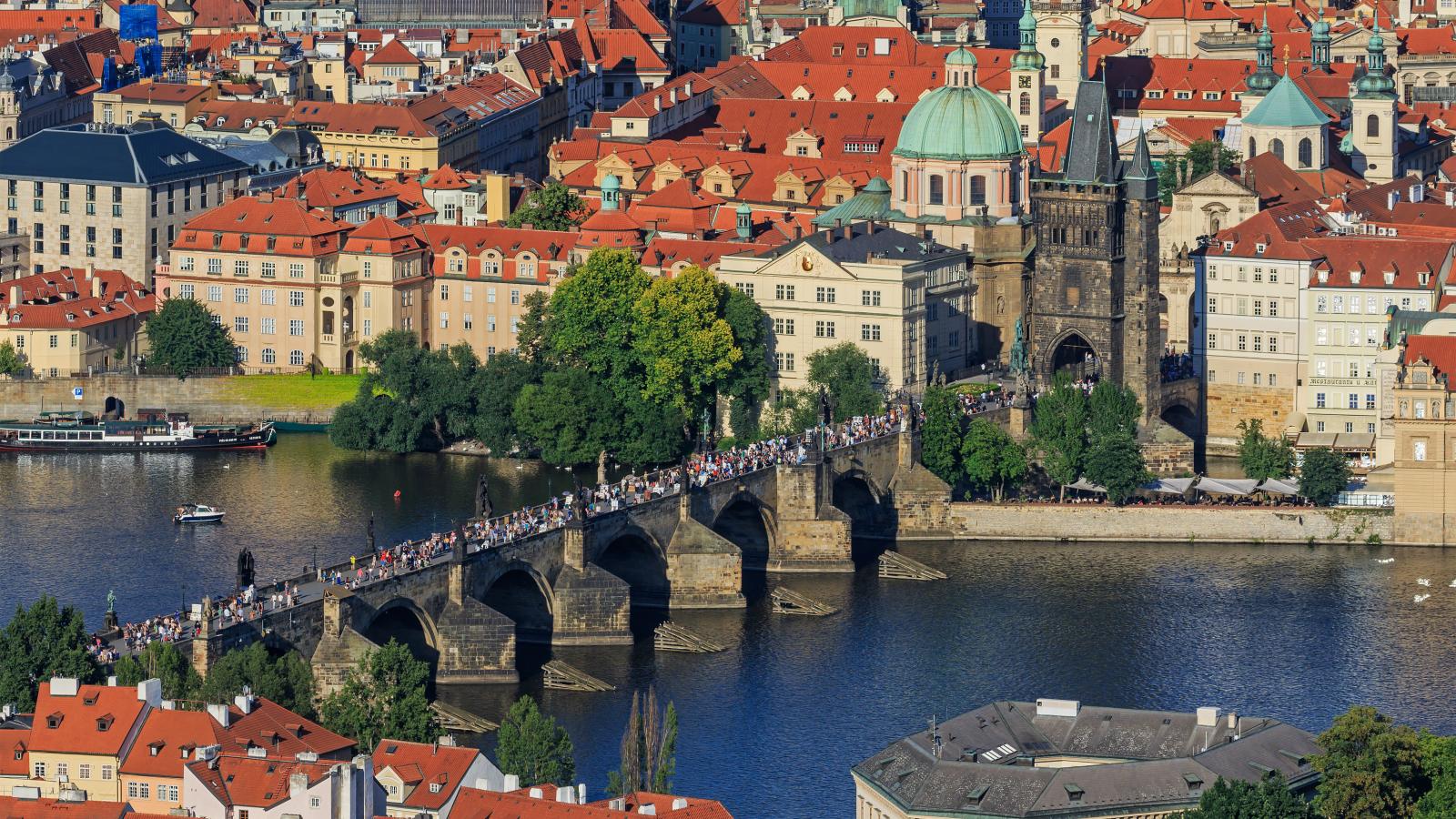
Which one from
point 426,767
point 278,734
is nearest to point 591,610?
point 278,734

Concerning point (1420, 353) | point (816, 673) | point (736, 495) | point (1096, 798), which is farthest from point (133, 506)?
point (1096, 798)

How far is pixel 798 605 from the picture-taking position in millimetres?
179000

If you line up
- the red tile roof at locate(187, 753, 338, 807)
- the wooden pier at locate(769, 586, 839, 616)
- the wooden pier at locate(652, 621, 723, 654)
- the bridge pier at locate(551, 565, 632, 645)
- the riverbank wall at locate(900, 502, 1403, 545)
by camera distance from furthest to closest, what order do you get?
the riverbank wall at locate(900, 502, 1403, 545) → the wooden pier at locate(769, 586, 839, 616) → the bridge pier at locate(551, 565, 632, 645) → the wooden pier at locate(652, 621, 723, 654) → the red tile roof at locate(187, 753, 338, 807)

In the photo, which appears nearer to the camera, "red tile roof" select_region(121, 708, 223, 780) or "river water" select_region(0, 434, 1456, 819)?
"red tile roof" select_region(121, 708, 223, 780)

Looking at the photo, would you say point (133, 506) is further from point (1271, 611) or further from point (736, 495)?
point (1271, 611)

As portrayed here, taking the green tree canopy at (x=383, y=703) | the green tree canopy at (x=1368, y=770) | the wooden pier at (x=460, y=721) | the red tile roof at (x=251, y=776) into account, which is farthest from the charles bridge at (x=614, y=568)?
the green tree canopy at (x=1368, y=770)

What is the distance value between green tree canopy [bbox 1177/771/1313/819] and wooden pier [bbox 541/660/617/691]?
1457 inches

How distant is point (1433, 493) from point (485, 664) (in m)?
42.8

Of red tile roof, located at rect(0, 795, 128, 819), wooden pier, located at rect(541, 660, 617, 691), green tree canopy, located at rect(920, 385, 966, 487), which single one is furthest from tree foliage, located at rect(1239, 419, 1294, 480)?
red tile roof, located at rect(0, 795, 128, 819)

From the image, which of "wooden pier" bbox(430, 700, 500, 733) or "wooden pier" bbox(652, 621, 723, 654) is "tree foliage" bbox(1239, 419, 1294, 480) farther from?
"wooden pier" bbox(430, 700, 500, 733)

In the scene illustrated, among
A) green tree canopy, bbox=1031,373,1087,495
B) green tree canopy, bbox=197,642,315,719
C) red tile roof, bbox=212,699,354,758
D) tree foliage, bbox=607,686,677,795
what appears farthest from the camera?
green tree canopy, bbox=1031,373,1087,495

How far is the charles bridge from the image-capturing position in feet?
530

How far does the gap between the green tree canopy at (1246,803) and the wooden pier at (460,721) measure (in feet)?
110

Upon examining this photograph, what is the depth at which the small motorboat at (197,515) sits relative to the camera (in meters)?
192
